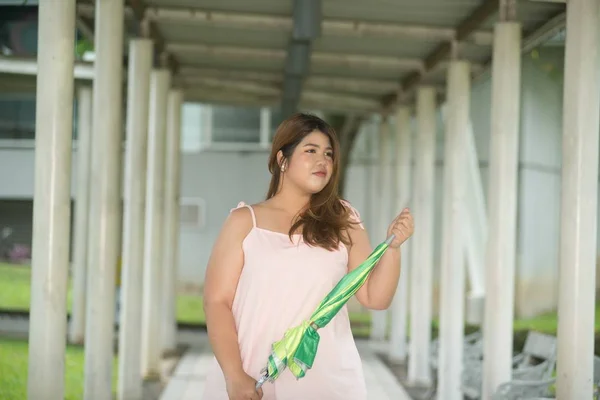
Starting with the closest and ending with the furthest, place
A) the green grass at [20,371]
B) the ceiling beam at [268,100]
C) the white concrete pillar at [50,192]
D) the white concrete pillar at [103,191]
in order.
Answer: the white concrete pillar at [50,192] < the white concrete pillar at [103,191] < the green grass at [20,371] < the ceiling beam at [268,100]

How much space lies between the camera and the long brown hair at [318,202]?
2.80 m

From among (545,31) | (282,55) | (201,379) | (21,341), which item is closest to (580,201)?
(545,31)

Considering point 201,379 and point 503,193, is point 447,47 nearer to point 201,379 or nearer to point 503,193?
point 503,193

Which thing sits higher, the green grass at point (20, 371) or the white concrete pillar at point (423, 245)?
the white concrete pillar at point (423, 245)

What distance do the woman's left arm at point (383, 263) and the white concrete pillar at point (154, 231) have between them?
8.73 meters

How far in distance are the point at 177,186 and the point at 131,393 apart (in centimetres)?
535

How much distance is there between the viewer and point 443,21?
9977mm

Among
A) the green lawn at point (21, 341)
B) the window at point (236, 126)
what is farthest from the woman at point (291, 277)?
the window at point (236, 126)

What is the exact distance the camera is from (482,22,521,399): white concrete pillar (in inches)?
309

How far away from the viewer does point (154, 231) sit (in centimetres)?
1188

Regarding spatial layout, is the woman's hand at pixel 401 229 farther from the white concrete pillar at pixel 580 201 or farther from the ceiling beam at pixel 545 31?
the ceiling beam at pixel 545 31

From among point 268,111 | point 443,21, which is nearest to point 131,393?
point 443,21

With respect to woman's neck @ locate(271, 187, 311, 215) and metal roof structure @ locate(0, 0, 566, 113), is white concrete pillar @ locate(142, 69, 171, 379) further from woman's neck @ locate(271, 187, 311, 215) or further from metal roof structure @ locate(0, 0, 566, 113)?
woman's neck @ locate(271, 187, 311, 215)

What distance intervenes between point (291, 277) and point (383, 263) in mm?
301
